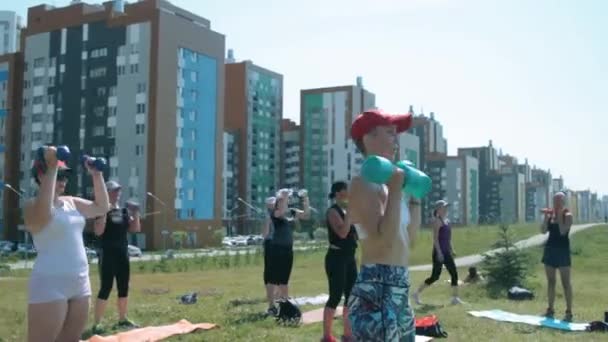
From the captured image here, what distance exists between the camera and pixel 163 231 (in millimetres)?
59688

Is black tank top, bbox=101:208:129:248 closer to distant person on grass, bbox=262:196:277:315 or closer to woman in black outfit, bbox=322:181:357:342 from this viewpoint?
distant person on grass, bbox=262:196:277:315

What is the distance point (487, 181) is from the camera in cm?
15850

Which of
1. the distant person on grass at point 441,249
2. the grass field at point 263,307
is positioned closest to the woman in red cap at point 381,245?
the grass field at point 263,307

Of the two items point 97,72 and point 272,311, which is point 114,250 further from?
point 97,72

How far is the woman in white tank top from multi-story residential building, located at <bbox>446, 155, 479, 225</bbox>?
129 m

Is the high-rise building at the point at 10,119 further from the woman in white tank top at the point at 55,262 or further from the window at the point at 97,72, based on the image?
the woman in white tank top at the point at 55,262

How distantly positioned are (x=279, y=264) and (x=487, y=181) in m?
155

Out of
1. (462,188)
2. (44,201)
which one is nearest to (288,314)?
(44,201)

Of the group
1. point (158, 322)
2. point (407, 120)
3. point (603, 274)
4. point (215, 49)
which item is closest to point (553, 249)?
point (158, 322)

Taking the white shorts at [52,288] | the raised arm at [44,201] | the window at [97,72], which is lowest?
Result: the white shorts at [52,288]

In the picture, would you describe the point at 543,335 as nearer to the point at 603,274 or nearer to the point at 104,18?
the point at 603,274

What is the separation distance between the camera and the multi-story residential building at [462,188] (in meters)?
135

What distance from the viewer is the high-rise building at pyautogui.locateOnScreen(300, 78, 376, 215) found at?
98.2 m

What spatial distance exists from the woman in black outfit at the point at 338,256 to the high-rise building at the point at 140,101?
5379 centimetres
